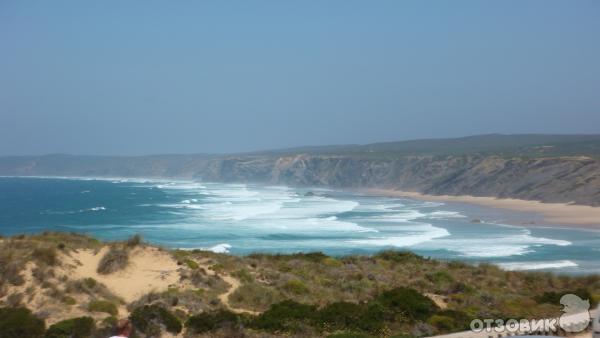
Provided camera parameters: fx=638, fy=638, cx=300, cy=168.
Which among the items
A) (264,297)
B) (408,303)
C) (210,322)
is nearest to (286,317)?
(210,322)

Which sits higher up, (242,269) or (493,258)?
(242,269)

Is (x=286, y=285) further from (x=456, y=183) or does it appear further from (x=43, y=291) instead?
(x=456, y=183)

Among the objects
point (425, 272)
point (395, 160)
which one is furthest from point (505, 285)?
point (395, 160)

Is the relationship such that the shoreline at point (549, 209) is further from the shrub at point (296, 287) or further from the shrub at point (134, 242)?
the shrub at point (134, 242)

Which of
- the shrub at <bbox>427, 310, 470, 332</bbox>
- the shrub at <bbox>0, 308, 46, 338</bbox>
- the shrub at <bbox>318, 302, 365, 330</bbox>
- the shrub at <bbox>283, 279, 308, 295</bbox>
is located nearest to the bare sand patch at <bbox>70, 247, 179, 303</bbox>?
the shrub at <bbox>0, 308, 46, 338</bbox>

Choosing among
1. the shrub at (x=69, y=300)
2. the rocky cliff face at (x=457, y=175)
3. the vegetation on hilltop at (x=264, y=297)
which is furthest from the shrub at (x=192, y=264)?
the rocky cliff face at (x=457, y=175)

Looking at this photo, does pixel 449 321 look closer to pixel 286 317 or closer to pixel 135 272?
pixel 286 317

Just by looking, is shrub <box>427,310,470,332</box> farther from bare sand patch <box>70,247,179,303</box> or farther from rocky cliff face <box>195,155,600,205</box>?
rocky cliff face <box>195,155,600,205</box>
